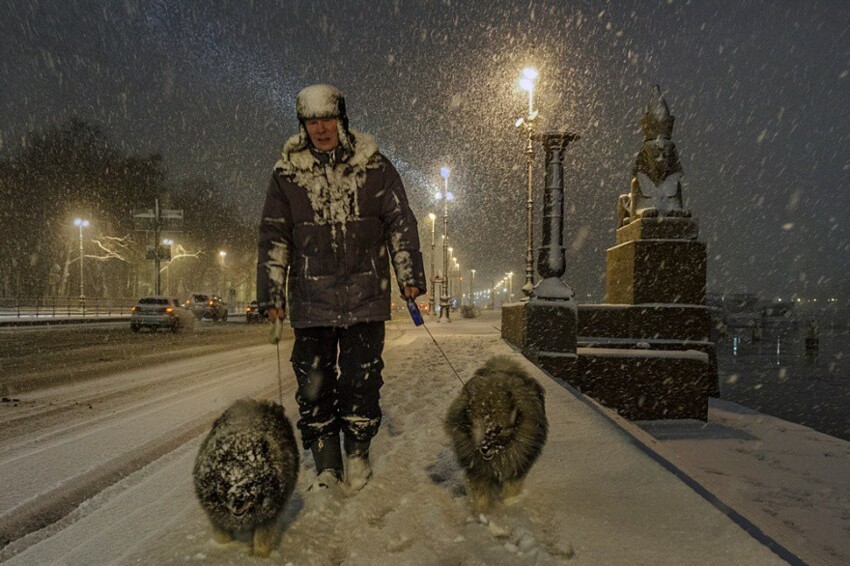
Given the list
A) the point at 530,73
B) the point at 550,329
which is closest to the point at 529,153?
the point at 530,73

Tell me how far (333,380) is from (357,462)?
47 cm

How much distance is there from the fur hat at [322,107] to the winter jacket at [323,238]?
0.04 m

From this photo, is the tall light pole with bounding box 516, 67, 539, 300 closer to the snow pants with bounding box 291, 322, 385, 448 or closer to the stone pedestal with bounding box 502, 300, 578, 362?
the stone pedestal with bounding box 502, 300, 578, 362

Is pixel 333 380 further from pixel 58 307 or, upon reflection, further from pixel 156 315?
pixel 58 307

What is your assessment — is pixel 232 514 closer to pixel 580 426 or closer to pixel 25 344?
pixel 580 426

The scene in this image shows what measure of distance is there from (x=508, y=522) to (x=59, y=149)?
4990 centimetres

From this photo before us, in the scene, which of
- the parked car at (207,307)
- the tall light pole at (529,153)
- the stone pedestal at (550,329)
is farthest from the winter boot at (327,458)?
the parked car at (207,307)

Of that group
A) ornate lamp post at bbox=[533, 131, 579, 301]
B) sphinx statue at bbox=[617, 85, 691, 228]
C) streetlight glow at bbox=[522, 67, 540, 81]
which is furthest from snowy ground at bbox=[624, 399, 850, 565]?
streetlight glow at bbox=[522, 67, 540, 81]

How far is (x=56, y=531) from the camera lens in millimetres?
2754

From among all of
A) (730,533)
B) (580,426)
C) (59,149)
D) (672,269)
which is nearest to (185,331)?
(672,269)

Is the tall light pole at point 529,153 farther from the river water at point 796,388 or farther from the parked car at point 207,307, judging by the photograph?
the parked car at point 207,307

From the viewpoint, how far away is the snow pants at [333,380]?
9.79 feet

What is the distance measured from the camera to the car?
22.3 metres

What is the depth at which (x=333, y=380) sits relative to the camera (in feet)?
10.1
